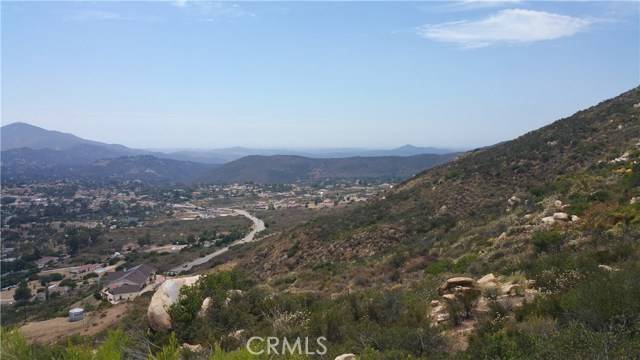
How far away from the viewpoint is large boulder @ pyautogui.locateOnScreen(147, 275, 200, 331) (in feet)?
36.6

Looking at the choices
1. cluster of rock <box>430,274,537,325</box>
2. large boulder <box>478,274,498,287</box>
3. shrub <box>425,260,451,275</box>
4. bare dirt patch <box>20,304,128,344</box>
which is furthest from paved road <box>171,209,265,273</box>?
cluster of rock <box>430,274,537,325</box>

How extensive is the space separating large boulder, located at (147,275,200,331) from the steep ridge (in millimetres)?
8913

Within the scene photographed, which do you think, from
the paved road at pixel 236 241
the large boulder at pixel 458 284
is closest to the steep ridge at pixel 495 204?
the large boulder at pixel 458 284

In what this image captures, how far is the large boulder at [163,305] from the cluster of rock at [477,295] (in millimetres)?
6560

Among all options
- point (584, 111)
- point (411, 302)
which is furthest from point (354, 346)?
point (584, 111)

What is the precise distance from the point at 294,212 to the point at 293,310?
83.9 meters

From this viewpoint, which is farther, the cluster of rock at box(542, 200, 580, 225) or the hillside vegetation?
the cluster of rock at box(542, 200, 580, 225)

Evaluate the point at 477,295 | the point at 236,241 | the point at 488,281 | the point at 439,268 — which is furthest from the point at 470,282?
the point at 236,241

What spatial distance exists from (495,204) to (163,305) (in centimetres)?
1909

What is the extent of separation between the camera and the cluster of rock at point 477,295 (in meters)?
9.19

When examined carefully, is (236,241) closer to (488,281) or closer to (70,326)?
(70,326)

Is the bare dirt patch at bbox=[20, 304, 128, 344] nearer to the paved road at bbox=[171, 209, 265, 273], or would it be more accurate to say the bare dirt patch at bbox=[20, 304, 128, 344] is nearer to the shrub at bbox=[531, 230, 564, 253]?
the shrub at bbox=[531, 230, 564, 253]

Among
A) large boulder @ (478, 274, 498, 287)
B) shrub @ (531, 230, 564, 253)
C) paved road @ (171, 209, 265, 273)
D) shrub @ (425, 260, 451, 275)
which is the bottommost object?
paved road @ (171, 209, 265, 273)

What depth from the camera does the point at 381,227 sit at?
87.3 ft
